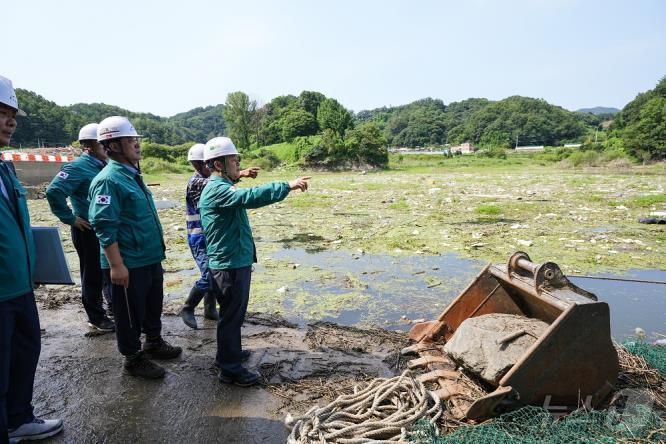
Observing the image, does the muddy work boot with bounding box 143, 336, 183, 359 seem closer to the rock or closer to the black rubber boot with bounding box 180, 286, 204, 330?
the black rubber boot with bounding box 180, 286, 204, 330

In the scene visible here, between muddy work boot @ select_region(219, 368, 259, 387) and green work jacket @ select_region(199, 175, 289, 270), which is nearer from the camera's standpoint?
green work jacket @ select_region(199, 175, 289, 270)

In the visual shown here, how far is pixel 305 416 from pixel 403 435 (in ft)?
2.08

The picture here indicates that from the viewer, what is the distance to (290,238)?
9.40 m

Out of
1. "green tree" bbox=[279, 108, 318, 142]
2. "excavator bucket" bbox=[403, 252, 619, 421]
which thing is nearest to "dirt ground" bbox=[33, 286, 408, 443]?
"excavator bucket" bbox=[403, 252, 619, 421]

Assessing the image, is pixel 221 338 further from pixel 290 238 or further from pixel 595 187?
pixel 595 187

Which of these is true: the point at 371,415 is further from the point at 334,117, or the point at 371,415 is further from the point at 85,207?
the point at 334,117

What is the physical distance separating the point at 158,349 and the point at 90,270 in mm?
1199

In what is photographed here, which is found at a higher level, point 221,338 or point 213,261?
point 213,261

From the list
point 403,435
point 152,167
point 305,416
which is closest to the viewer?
point 403,435

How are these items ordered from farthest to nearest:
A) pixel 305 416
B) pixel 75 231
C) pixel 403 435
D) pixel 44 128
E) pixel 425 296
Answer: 1. pixel 44 128
2. pixel 425 296
3. pixel 75 231
4. pixel 305 416
5. pixel 403 435

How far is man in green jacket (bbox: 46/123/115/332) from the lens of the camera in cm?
387

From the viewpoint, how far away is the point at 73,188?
3895 mm

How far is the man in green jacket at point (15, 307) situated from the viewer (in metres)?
2.18

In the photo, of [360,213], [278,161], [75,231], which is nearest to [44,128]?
[278,161]
